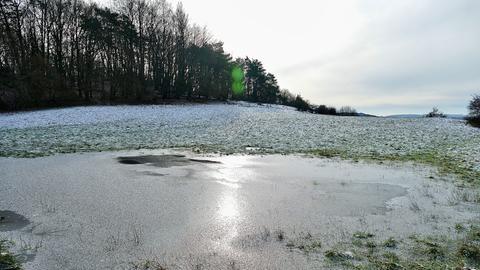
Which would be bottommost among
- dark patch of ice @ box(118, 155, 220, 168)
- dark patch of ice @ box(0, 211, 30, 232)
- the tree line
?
dark patch of ice @ box(0, 211, 30, 232)

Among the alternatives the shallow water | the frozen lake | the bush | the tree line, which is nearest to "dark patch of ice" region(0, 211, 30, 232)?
the frozen lake

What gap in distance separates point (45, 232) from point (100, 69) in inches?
1490

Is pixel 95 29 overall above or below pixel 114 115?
above

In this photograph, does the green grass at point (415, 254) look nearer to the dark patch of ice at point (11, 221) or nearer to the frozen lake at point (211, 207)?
the frozen lake at point (211, 207)

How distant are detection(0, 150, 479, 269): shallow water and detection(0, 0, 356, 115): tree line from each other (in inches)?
1121

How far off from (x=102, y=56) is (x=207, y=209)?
40591 mm

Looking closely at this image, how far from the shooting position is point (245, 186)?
720 cm

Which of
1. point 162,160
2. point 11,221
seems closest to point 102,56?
point 162,160

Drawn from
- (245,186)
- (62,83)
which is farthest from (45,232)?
(62,83)

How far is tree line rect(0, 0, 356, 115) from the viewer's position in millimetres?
32156

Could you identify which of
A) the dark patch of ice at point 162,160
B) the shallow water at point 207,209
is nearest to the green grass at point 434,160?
the shallow water at point 207,209

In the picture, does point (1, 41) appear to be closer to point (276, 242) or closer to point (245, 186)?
point (245, 186)

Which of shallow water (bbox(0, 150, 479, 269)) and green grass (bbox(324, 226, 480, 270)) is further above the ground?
green grass (bbox(324, 226, 480, 270))

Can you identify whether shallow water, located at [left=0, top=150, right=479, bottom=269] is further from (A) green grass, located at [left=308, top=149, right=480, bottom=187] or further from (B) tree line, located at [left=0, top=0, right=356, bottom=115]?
(B) tree line, located at [left=0, top=0, right=356, bottom=115]
